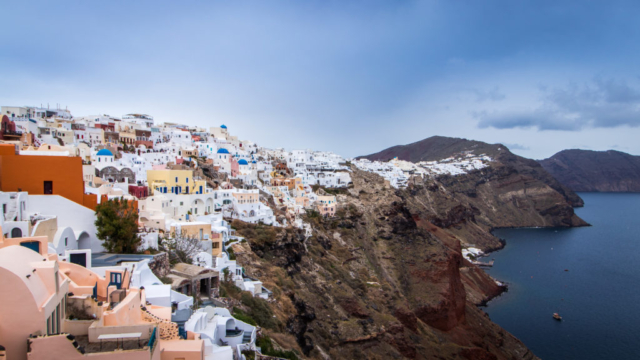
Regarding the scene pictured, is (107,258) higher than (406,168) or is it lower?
lower

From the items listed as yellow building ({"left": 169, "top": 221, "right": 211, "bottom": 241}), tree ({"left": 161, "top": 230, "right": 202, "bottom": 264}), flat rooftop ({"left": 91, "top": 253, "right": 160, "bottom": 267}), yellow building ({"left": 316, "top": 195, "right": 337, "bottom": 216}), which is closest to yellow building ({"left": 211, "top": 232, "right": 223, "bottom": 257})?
yellow building ({"left": 169, "top": 221, "right": 211, "bottom": 241})

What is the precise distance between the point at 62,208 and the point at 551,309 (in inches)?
2500

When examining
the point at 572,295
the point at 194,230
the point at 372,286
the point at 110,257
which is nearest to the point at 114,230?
the point at 110,257

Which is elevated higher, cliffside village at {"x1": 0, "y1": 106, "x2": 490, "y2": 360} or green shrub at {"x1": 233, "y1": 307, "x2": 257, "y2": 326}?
cliffside village at {"x1": 0, "y1": 106, "x2": 490, "y2": 360}

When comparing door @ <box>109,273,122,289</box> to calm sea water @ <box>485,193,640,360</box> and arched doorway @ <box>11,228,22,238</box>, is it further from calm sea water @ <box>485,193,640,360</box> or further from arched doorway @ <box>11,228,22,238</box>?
calm sea water @ <box>485,193,640,360</box>

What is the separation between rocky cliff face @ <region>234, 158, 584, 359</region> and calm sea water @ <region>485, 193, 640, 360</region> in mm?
4365

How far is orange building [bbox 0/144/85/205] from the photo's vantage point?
19.5 m

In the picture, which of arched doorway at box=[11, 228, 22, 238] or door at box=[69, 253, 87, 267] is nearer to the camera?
door at box=[69, 253, 87, 267]

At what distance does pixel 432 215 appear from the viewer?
103625 mm

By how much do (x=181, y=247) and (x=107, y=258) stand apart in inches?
282

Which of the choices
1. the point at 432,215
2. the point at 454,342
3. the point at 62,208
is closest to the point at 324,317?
the point at 454,342

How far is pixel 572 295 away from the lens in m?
65.2

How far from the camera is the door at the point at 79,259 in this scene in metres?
14.9

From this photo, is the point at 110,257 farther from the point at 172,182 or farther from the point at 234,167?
the point at 234,167
